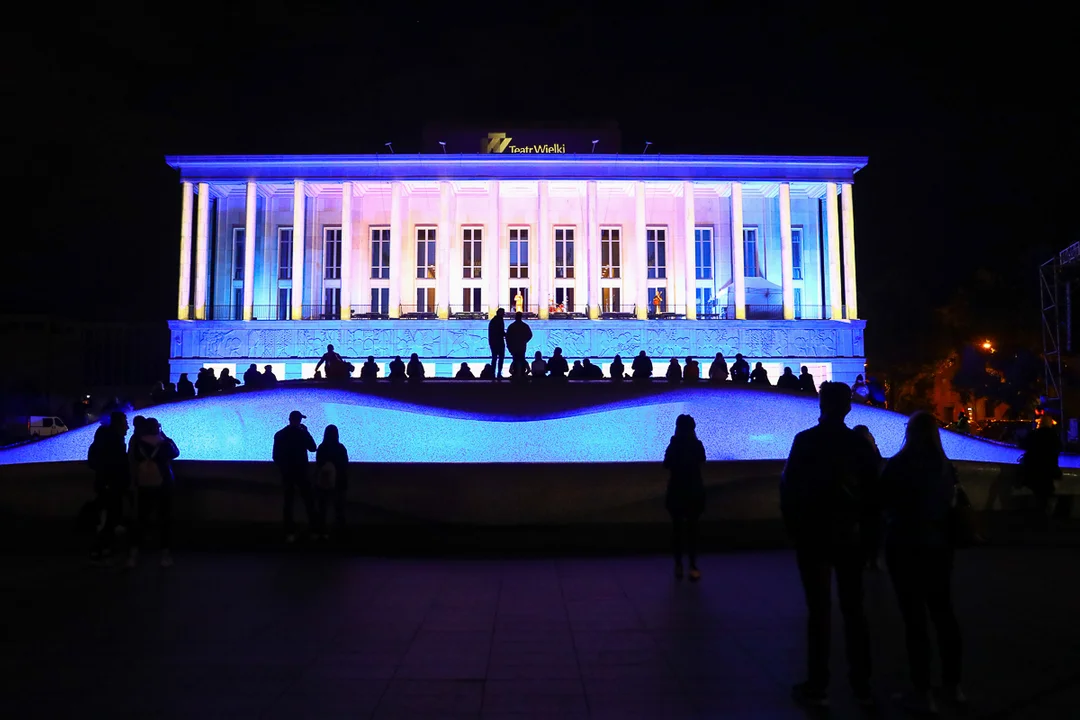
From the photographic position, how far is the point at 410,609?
708 cm

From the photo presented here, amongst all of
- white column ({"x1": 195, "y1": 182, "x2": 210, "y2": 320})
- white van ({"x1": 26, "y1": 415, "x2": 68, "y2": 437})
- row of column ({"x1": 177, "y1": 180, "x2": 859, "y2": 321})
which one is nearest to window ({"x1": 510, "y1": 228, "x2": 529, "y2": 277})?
row of column ({"x1": 177, "y1": 180, "x2": 859, "y2": 321})

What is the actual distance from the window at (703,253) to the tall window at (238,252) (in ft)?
70.0

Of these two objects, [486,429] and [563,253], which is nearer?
[486,429]

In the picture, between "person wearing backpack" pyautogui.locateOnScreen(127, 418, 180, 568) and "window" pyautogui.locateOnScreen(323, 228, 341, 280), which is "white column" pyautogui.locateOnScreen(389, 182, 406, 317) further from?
"person wearing backpack" pyautogui.locateOnScreen(127, 418, 180, 568)

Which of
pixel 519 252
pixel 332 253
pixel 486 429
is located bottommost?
pixel 486 429

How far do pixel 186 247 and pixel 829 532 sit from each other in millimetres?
36181

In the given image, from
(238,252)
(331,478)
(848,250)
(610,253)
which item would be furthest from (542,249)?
(331,478)

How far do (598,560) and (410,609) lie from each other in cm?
354

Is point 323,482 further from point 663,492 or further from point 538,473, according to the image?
point 663,492

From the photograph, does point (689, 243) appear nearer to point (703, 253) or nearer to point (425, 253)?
point (703, 253)

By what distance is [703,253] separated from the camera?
38750 mm

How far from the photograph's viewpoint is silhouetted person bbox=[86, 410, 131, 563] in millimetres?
9258

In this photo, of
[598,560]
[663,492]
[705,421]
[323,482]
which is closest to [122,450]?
[323,482]

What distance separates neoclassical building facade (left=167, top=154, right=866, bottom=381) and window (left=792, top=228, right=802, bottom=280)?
0.22ft
